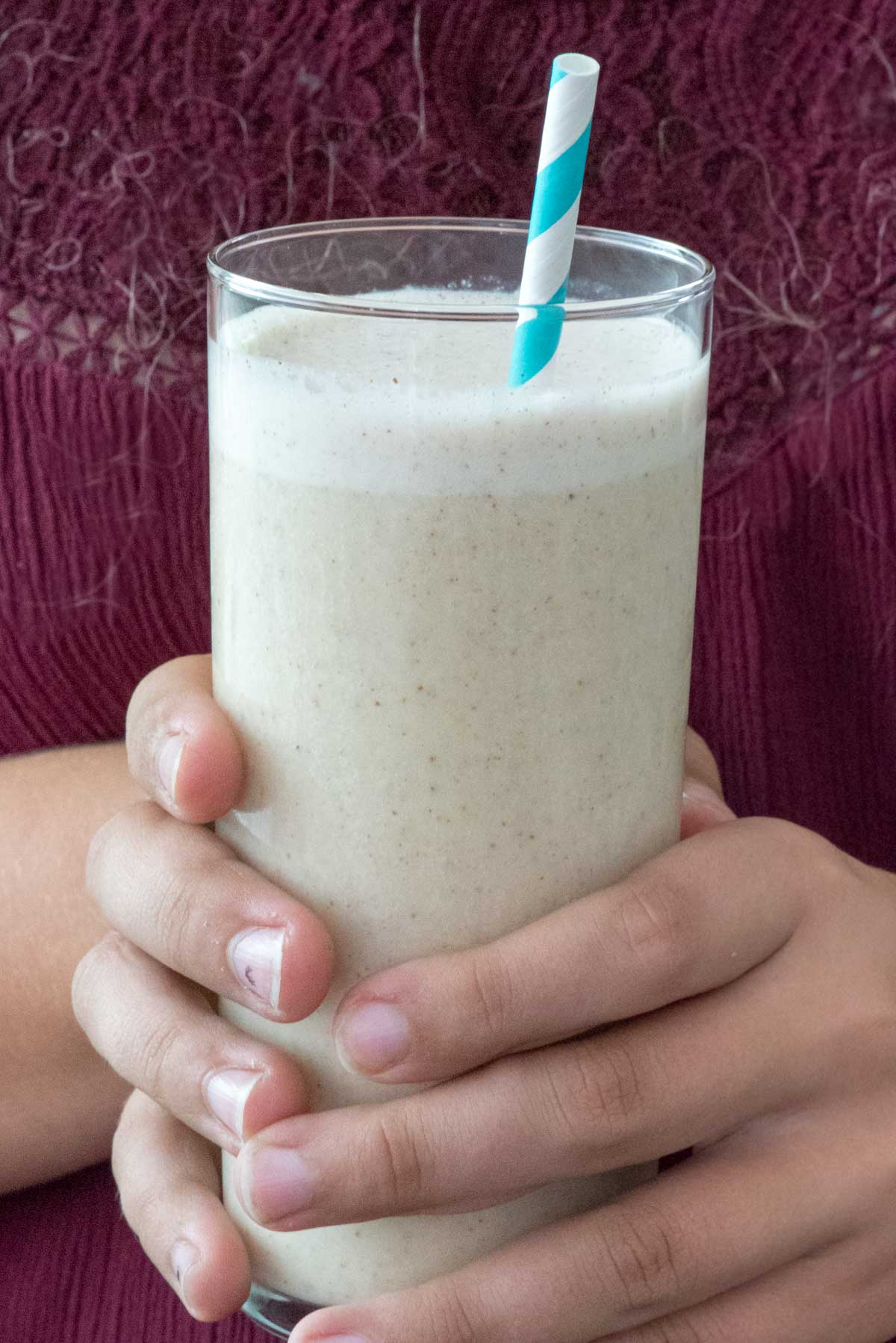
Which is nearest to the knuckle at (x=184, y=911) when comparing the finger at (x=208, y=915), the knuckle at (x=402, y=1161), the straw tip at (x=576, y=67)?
the finger at (x=208, y=915)

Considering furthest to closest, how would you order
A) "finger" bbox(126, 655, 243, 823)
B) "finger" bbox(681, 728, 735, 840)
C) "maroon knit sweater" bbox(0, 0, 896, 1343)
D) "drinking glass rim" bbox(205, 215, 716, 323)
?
"maroon knit sweater" bbox(0, 0, 896, 1343) → "finger" bbox(681, 728, 735, 840) → "finger" bbox(126, 655, 243, 823) → "drinking glass rim" bbox(205, 215, 716, 323)

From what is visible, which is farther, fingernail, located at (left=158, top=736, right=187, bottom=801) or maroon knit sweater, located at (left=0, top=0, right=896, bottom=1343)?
maroon knit sweater, located at (left=0, top=0, right=896, bottom=1343)

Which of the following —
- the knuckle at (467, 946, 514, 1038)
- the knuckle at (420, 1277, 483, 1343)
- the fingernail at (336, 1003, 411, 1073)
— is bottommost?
the knuckle at (420, 1277, 483, 1343)

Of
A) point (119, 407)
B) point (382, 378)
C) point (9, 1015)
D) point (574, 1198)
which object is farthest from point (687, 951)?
point (119, 407)

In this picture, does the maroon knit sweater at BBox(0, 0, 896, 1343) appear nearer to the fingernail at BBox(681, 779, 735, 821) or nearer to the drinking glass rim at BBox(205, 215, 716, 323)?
the fingernail at BBox(681, 779, 735, 821)

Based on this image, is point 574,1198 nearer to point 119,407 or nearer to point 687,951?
point 687,951

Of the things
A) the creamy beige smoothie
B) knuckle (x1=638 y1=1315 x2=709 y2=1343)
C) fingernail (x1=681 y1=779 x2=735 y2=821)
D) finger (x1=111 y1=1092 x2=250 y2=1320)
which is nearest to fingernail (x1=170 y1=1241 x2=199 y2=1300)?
finger (x1=111 y1=1092 x2=250 y2=1320)
